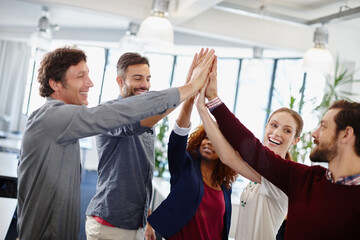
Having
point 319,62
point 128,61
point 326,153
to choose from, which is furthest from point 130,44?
point 326,153

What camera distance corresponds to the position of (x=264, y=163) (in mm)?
1740

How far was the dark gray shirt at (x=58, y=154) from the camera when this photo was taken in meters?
1.48

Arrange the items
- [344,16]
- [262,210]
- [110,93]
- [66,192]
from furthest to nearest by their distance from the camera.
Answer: [110,93] < [344,16] < [262,210] < [66,192]

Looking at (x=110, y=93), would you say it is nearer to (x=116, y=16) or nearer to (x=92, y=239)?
(x=116, y=16)

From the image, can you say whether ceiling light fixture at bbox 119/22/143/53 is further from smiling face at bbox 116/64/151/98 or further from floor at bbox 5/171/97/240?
smiling face at bbox 116/64/151/98

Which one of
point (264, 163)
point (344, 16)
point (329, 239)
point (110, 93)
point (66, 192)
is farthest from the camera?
point (110, 93)

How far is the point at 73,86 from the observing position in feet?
5.44

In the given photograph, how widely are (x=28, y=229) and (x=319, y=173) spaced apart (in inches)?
45.6

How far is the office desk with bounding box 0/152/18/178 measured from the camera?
12.5ft

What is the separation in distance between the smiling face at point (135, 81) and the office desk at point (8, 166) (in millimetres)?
2051

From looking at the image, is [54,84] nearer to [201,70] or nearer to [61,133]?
[61,133]

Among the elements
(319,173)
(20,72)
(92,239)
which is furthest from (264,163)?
(20,72)

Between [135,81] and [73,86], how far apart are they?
2.02ft

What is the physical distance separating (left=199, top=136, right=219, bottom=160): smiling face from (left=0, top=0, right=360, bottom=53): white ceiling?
249 centimetres
